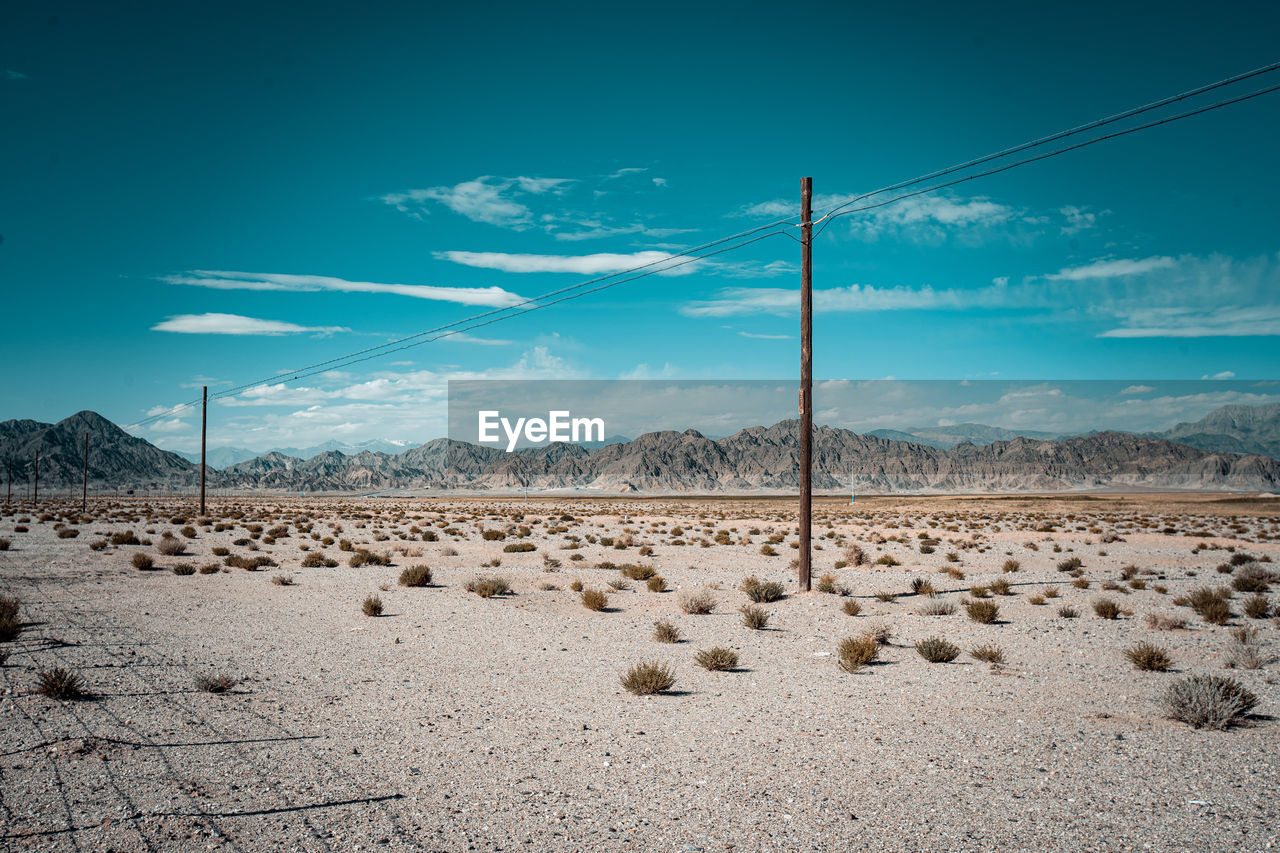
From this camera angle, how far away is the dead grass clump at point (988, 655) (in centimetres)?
1102

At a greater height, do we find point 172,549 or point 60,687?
point 60,687

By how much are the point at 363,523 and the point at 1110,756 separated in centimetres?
4774

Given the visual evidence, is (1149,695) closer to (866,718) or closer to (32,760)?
(866,718)

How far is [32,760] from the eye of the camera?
6480 millimetres

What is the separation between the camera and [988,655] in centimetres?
1108

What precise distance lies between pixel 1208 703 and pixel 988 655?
131 inches

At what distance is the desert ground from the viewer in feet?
18.1

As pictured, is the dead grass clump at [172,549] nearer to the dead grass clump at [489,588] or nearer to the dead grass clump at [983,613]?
the dead grass clump at [489,588]

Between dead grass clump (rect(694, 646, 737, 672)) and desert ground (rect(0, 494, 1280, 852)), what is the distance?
0.18 m

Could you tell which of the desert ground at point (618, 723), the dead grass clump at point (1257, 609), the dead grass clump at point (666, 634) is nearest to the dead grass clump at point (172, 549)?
the desert ground at point (618, 723)

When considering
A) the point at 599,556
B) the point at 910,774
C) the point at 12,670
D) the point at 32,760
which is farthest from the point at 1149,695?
the point at 599,556

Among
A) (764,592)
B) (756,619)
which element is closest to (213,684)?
(756,619)

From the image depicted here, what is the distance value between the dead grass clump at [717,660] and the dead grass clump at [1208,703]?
16.9 feet

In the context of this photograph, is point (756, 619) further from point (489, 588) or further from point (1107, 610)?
point (1107, 610)
